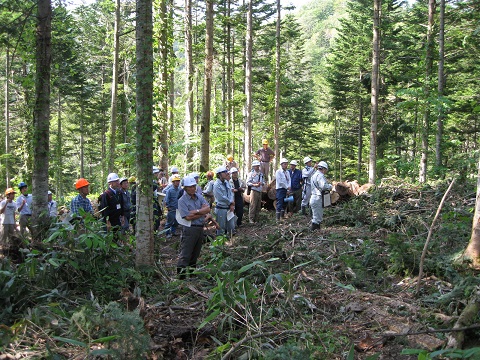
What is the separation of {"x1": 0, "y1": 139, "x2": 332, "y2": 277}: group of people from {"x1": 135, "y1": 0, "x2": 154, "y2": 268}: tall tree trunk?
0.52 m

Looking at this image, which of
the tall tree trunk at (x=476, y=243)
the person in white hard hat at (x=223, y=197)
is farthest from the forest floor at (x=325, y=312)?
the person in white hard hat at (x=223, y=197)

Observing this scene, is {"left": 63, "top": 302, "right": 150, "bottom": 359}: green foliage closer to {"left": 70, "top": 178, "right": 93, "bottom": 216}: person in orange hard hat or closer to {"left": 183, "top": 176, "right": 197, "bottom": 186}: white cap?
{"left": 183, "top": 176, "right": 197, "bottom": 186}: white cap

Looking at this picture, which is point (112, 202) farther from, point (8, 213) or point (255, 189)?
point (255, 189)

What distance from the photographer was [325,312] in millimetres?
5078

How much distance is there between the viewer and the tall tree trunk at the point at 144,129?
612cm

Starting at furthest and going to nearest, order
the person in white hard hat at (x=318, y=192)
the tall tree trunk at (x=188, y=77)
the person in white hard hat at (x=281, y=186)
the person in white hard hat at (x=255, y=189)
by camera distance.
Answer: the tall tree trunk at (x=188, y=77) < the person in white hard hat at (x=255, y=189) < the person in white hard hat at (x=281, y=186) < the person in white hard hat at (x=318, y=192)

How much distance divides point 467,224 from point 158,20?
37.0ft

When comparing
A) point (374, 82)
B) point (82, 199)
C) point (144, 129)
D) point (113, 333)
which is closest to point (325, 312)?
point (113, 333)

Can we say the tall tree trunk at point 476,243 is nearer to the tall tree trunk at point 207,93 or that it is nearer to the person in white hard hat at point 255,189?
the person in white hard hat at point 255,189

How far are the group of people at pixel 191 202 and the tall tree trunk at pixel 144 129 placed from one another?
522 mm

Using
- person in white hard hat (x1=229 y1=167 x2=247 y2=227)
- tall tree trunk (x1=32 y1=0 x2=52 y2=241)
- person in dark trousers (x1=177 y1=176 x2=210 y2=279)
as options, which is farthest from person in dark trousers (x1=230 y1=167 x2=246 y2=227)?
tall tree trunk (x1=32 y1=0 x2=52 y2=241)

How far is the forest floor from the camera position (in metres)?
4.15

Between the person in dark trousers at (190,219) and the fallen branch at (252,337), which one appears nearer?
the fallen branch at (252,337)

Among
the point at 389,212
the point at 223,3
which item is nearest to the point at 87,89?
the point at 223,3
